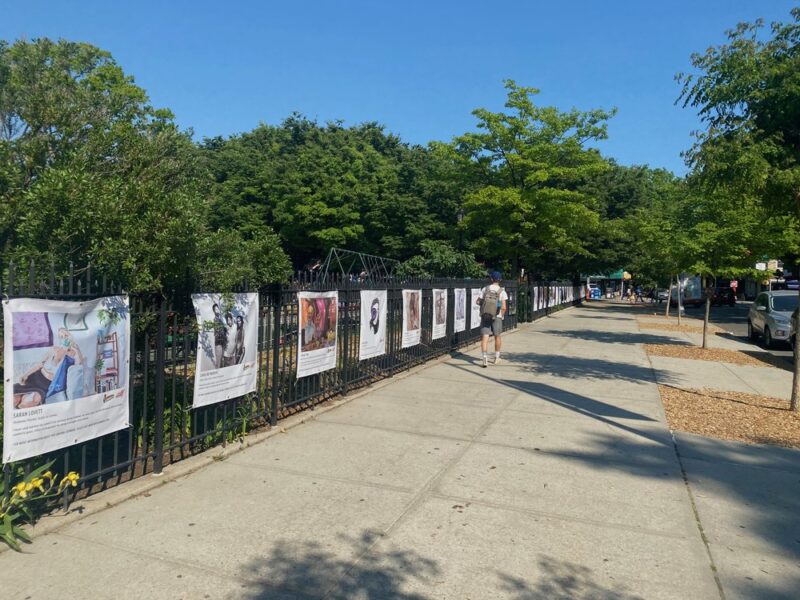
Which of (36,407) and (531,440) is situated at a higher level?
(36,407)

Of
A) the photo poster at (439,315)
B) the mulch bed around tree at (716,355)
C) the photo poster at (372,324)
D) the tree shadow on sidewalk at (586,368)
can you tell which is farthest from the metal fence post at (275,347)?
the mulch bed around tree at (716,355)

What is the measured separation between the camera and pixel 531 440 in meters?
6.40

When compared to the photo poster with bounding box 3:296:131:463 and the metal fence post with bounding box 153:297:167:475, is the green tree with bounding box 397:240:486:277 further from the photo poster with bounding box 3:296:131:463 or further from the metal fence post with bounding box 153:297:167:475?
the photo poster with bounding box 3:296:131:463

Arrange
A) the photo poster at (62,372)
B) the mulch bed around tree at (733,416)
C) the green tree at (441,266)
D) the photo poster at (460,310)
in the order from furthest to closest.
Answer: the green tree at (441,266) < the photo poster at (460,310) < the mulch bed around tree at (733,416) < the photo poster at (62,372)

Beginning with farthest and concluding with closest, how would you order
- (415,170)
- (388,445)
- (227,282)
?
(415,170), (227,282), (388,445)

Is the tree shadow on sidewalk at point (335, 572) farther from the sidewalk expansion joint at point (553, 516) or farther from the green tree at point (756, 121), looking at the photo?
the green tree at point (756, 121)

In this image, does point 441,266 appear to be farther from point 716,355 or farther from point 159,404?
point 159,404

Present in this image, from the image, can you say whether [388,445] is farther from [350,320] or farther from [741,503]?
[741,503]

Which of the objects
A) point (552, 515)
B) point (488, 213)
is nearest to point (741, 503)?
point (552, 515)

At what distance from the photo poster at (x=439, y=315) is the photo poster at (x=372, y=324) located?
2.50 meters

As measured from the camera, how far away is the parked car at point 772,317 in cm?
1689

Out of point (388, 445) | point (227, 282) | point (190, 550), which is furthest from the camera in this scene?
point (227, 282)

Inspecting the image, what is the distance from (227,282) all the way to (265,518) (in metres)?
3.04

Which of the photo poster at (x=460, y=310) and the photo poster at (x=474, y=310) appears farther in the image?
the photo poster at (x=474, y=310)
